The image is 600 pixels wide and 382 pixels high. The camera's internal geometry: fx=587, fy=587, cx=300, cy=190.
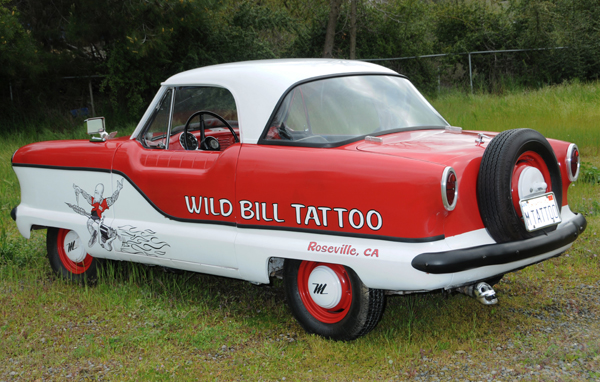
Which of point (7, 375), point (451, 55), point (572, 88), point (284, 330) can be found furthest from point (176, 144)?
point (451, 55)

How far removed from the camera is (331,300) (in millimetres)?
3521

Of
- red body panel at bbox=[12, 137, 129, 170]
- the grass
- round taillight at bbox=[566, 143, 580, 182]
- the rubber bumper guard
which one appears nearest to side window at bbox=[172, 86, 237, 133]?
red body panel at bbox=[12, 137, 129, 170]

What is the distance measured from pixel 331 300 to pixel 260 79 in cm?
150

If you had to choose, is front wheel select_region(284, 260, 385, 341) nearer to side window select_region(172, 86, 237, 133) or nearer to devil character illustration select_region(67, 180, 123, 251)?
side window select_region(172, 86, 237, 133)

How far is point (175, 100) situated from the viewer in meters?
4.44

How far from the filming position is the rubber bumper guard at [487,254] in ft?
9.74

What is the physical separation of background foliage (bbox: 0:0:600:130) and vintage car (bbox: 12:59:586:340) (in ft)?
32.1

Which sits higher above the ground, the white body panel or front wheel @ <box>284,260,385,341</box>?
the white body panel

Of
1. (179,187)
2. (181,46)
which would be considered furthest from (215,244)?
(181,46)

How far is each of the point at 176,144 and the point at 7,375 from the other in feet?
6.54

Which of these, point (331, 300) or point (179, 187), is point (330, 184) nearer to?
point (331, 300)

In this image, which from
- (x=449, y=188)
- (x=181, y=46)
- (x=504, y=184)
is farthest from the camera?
(x=181, y=46)

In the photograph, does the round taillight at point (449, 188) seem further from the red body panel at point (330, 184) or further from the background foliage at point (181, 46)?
the background foliage at point (181, 46)

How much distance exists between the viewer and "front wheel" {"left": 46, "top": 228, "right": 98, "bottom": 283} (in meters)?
4.92
